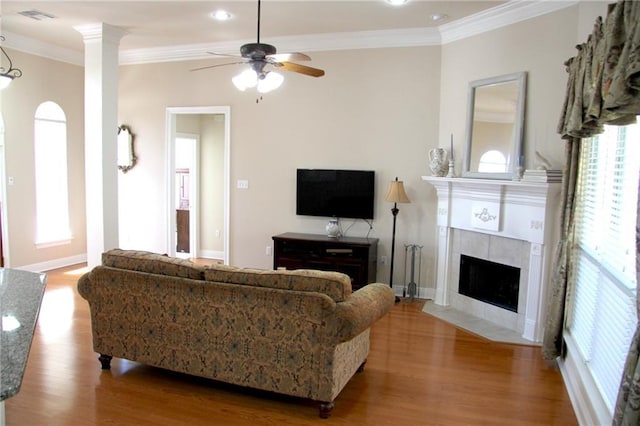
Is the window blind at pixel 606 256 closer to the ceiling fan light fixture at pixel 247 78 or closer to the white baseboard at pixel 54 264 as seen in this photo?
the ceiling fan light fixture at pixel 247 78

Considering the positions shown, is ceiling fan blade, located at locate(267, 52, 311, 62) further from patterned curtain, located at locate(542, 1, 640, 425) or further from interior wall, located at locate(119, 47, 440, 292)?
interior wall, located at locate(119, 47, 440, 292)

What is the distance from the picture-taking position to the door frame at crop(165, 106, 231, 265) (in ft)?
20.7

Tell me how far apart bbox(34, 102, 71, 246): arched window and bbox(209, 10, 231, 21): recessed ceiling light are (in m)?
3.13

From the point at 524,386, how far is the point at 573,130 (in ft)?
6.15

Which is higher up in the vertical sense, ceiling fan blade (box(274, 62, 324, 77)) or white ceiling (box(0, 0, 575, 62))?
white ceiling (box(0, 0, 575, 62))

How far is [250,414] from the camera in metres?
2.84

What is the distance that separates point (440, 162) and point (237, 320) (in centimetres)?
316

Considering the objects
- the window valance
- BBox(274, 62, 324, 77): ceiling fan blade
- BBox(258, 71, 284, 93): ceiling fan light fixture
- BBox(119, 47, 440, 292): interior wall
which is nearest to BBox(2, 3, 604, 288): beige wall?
BBox(119, 47, 440, 292): interior wall

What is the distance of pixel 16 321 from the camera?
62.9 inches

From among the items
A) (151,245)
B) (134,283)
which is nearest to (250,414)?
(134,283)

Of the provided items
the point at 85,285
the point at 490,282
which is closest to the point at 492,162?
the point at 490,282

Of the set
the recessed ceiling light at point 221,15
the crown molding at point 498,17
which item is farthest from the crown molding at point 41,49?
the crown molding at point 498,17

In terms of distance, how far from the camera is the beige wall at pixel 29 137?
5945 mm

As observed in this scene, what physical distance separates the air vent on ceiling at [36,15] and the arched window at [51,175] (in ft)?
5.09
